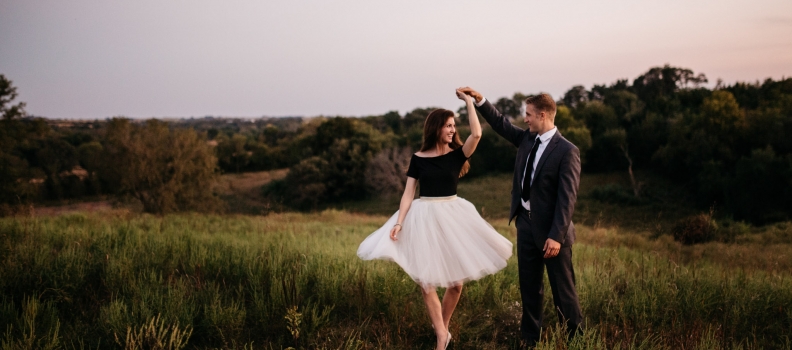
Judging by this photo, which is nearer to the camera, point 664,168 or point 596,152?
point 664,168

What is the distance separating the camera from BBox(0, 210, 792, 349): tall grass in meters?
3.60

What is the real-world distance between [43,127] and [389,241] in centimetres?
3526

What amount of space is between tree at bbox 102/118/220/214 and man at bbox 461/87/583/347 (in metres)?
31.9

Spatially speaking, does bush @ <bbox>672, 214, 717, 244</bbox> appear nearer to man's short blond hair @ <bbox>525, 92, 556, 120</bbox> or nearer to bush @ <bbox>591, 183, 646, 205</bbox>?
man's short blond hair @ <bbox>525, 92, 556, 120</bbox>

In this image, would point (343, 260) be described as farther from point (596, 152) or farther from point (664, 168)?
point (596, 152)

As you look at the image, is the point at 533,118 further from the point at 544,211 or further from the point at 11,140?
the point at 11,140

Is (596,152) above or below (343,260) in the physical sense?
below

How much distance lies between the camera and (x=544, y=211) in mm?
3566

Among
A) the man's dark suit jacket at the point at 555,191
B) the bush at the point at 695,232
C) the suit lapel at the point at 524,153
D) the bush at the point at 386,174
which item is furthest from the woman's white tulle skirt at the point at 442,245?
the bush at the point at 386,174

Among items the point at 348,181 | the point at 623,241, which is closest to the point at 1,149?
the point at 348,181

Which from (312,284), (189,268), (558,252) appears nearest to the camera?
(558,252)

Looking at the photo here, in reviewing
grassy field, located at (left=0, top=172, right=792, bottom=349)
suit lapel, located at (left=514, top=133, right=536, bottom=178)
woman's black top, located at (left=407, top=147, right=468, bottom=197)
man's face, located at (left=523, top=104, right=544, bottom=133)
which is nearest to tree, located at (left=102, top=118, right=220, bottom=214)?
grassy field, located at (left=0, top=172, right=792, bottom=349)

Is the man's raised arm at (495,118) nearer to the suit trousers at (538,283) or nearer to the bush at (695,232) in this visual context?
the suit trousers at (538,283)

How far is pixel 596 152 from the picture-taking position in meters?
44.5
